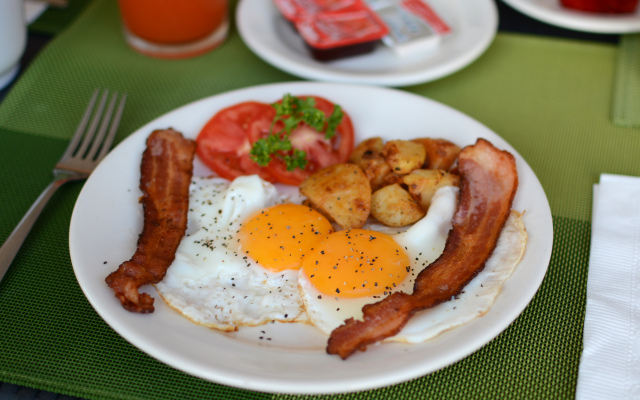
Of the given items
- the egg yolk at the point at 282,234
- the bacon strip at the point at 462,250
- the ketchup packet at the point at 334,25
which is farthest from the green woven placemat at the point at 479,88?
the egg yolk at the point at 282,234

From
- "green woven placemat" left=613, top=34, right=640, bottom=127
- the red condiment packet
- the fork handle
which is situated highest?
the red condiment packet

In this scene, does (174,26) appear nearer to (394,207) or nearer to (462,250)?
(394,207)

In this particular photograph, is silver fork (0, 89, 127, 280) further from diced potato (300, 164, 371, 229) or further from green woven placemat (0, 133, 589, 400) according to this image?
diced potato (300, 164, 371, 229)

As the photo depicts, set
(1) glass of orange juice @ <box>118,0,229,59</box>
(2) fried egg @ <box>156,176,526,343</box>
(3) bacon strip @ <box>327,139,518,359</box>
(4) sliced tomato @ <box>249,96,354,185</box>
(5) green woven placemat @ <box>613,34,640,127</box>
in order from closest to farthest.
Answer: (3) bacon strip @ <box>327,139,518,359</box> < (2) fried egg @ <box>156,176,526,343</box> < (4) sliced tomato @ <box>249,96,354,185</box> < (5) green woven placemat @ <box>613,34,640,127</box> < (1) glass of orange juice @ <box>118,0,229,59</box>

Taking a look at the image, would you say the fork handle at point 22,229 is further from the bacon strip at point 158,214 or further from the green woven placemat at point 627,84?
the green woven placemat at point 627,84

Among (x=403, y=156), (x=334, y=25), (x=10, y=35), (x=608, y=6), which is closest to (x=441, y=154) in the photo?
(x=403, y=156)

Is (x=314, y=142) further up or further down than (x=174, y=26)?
further down

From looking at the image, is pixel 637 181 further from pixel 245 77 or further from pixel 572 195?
pixel 245 77

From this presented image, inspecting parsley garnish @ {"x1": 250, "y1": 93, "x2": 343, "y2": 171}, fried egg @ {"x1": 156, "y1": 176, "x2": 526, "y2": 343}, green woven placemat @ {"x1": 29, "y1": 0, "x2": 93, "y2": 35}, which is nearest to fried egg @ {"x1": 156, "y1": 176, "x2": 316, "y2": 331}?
fried egg @ {"x1": 156, "y1": 176, "x2": 526, "y2": 343}
